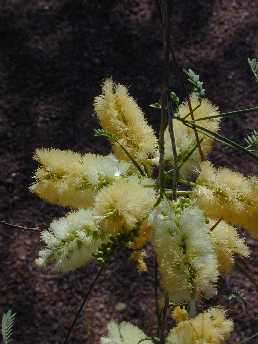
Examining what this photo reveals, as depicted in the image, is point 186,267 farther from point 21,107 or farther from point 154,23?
point 154,23

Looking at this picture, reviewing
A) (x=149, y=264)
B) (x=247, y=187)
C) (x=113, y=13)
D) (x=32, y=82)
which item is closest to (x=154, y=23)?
(x=113, y=13)

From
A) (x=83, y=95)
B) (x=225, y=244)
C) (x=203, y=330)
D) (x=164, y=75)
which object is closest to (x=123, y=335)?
(x=203, y=330)

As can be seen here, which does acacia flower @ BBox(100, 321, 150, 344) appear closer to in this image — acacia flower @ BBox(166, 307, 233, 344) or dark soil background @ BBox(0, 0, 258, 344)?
acacia flower @ BBox(166, 307, 233, 344)

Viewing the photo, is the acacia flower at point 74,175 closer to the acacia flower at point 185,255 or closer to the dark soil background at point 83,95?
the acacia flower at point 185,255

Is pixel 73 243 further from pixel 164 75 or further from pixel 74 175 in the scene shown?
pixel 164 75

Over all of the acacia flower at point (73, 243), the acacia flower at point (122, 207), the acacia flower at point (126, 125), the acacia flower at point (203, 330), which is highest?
the acacia flower at point (126, 125)

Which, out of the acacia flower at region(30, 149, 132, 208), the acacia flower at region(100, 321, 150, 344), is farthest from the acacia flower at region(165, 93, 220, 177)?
the acacia flower at region(100, 321, 150, 344)

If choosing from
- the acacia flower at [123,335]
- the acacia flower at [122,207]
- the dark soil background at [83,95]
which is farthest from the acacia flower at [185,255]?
the dark soil background at [83,95]
